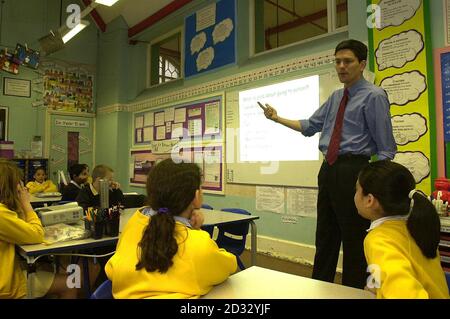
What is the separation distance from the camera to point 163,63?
6.26 metres

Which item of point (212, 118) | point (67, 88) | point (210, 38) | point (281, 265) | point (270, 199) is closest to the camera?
point (281, 265)

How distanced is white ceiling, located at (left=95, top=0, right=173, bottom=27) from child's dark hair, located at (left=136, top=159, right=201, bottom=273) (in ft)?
16.0

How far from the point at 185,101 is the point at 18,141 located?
320cm

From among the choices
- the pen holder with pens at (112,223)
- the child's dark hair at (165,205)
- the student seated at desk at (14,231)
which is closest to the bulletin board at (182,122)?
the pen holder with pens at (112,223)

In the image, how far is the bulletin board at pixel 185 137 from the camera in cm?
443

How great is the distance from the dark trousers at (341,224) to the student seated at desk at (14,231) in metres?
1.46

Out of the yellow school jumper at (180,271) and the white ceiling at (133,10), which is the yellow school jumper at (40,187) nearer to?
the white ceiling at (133,10)

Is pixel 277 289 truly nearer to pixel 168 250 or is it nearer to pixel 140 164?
pixel 168 250

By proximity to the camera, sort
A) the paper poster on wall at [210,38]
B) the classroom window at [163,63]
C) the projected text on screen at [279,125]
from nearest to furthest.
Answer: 1. the projected text on screen at [279,125]
2. the paper poster on wall at [210,38]
3. the classroom window at [163,63]

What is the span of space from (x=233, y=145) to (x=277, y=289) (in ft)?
10.7

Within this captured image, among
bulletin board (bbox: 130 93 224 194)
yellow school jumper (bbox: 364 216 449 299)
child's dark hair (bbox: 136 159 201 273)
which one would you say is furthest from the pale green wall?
yellow school jumper (bbox: 364 216 449 299)

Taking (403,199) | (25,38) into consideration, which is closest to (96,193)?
(403,199)

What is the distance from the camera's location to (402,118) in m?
2.66

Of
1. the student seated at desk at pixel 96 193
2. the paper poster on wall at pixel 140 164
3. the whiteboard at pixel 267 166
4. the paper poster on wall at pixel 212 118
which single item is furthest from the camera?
the paper poster on wall at pixel 140 164
